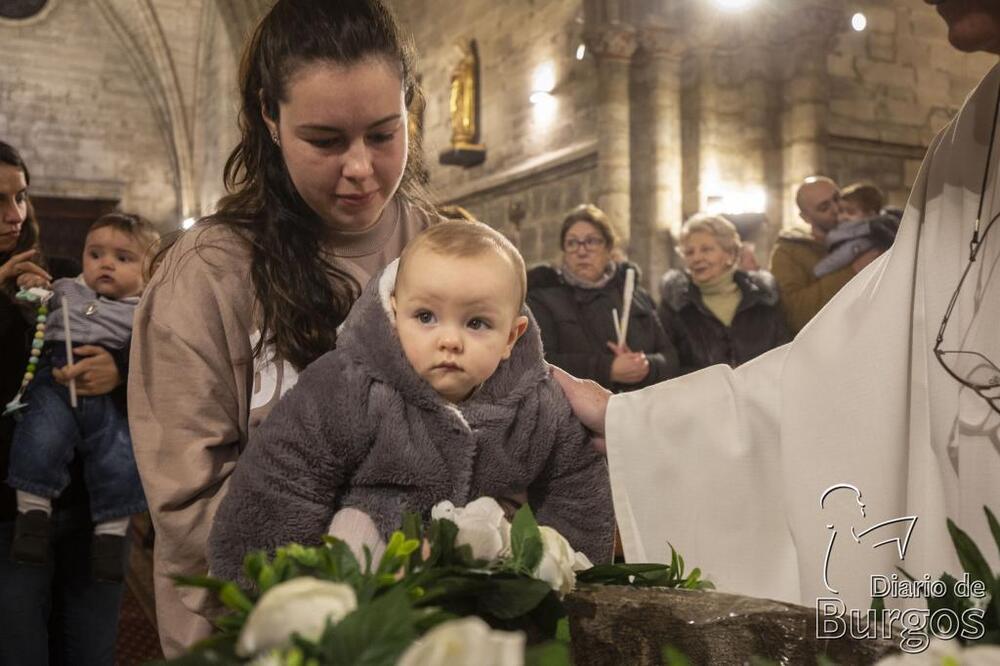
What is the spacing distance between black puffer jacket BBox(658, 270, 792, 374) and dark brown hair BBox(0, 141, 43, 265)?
2.81 m

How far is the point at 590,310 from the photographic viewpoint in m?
4.61

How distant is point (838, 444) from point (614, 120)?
315 inches

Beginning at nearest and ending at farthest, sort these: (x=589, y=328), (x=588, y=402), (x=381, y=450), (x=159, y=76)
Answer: (x=381, y=450) → (x=588, y=402) → (x=589, y=328) → (x=159, y=76)

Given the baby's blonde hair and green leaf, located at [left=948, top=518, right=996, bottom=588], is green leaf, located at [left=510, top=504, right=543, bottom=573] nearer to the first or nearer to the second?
green leaf, located at [left=948, top=518, right=996, bottom=588]

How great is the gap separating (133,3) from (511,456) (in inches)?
808

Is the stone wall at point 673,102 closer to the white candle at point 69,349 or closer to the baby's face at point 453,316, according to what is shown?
the white candle at point 69,349

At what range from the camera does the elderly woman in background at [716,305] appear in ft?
15.4

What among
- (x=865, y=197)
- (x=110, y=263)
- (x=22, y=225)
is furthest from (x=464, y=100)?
(x=22, y=225)

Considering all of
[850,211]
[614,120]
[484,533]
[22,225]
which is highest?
[614,120]

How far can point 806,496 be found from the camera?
1.59 m

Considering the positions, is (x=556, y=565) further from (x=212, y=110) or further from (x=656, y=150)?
(x=212, y=110)

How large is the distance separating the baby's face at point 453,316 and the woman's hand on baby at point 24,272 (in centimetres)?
192

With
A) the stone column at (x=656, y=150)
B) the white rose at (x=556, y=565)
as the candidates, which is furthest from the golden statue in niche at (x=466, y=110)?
the white rose at (x=556, y=565)

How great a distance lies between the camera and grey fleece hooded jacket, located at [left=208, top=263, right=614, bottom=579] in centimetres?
130
